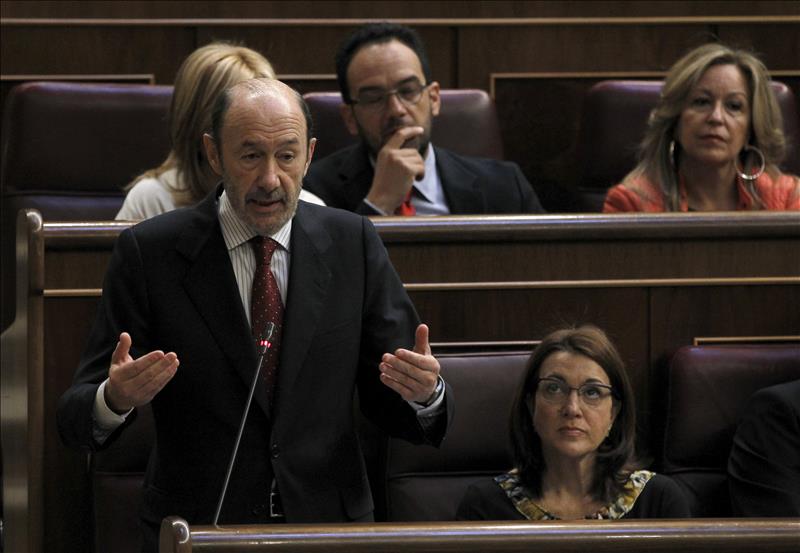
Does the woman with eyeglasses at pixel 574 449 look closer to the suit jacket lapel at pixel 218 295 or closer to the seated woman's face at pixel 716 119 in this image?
the suit jacket lapel at pixel 218 295

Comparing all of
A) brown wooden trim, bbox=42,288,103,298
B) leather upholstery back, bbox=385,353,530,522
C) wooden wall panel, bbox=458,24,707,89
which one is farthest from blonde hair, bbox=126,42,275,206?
wooden wall panel, bbox=458,24,707,89

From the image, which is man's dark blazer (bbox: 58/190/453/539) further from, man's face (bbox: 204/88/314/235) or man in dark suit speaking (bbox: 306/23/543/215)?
man in dark suit speaking (bbox: 306/23/543/215)

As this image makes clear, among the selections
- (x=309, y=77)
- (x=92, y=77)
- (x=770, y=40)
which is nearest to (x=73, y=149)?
(x=92, y=77)

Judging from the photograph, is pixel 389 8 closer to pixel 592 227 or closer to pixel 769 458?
pixel 592 227

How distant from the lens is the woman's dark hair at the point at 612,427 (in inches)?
34.8

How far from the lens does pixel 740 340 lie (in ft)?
3.26

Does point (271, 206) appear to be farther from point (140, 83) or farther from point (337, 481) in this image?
point (140, 83)

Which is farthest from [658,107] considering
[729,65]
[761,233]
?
[761,233]

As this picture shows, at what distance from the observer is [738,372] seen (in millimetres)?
948

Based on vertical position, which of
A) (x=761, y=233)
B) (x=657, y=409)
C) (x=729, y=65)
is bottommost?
(x=657, y=409)

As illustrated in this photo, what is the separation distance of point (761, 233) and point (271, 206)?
0.40 metres

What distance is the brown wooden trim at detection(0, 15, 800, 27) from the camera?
1.38 m

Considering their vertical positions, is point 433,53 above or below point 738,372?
above

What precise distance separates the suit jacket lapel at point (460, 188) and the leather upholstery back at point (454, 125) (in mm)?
125
